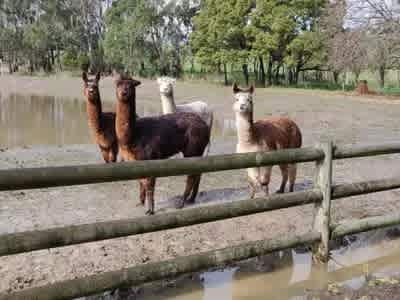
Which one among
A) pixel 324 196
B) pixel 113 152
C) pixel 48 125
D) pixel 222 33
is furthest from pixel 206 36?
pixel 324 196

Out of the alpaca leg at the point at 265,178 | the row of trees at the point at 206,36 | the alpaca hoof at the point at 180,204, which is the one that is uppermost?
the row of trees at the point at 206,36

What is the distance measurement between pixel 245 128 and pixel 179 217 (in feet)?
8.41

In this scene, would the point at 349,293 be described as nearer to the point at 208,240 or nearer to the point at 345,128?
the point at 208,240

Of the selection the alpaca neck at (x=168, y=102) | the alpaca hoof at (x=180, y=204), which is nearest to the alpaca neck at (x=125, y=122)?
the alpaca hoof at (x=180, y=204)

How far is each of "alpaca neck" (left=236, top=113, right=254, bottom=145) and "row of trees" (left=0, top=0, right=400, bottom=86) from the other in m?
20.6

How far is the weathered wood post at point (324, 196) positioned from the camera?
4254mm

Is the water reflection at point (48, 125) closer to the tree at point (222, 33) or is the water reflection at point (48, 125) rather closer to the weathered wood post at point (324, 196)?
the weathered wood post at point (324, 196)

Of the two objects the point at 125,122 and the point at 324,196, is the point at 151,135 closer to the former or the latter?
the point at 125,122

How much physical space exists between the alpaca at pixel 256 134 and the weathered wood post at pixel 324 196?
1614 millimetres

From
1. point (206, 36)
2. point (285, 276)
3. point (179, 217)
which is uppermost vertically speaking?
point (206, 36)

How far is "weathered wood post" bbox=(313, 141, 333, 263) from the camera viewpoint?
4254 mm

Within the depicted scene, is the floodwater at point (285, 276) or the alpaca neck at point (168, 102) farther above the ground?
the alpaca neck at point (168, 102)

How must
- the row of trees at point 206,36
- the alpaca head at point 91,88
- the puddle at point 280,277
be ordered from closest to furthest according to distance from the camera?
the puddle at point 280,277
the alpaca head at point 91,88
the row of trees at point 206,36

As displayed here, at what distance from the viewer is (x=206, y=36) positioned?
39.0 meters
